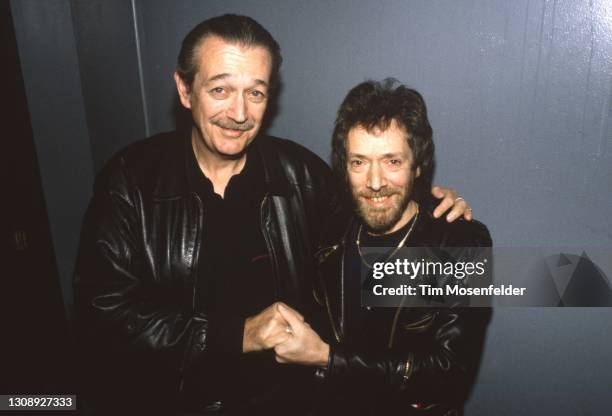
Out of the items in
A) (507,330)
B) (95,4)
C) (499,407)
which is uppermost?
(95,4)

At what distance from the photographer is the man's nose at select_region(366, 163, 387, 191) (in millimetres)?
1824

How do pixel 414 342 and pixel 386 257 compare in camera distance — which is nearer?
pixel 414 342

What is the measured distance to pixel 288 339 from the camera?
1588 millimetres

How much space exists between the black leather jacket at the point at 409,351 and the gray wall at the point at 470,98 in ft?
2.37

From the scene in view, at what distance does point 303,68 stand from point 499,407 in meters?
2.41

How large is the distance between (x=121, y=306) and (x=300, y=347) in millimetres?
721

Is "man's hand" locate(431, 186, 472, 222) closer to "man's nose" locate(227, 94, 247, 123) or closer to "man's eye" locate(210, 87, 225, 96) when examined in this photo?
"man's nose" locate(227, 94, 247, 123)

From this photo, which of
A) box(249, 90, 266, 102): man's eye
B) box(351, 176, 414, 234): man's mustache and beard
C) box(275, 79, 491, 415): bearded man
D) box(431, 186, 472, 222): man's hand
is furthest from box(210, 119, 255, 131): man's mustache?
box(431, 186, 472, 222): man's hand

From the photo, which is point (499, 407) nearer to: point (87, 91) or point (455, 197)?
point (455, 197)

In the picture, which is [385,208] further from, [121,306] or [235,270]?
[121,306]

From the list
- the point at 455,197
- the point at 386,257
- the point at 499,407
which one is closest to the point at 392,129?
the point at 455,197

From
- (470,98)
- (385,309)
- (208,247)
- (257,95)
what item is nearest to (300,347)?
(385,309)

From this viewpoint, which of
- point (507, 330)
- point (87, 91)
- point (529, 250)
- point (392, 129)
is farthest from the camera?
point (87, 91)

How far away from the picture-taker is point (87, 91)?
2891 mm
